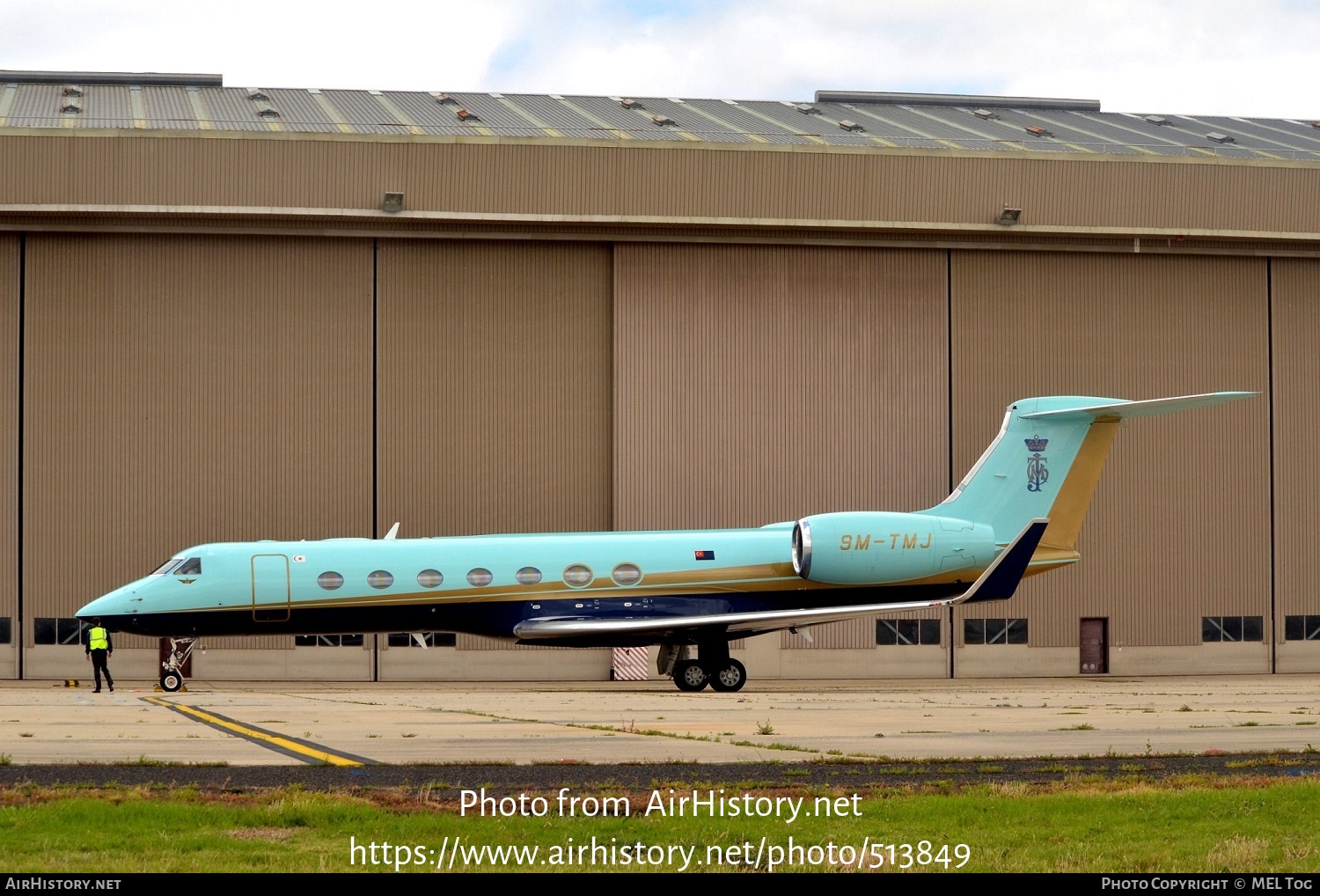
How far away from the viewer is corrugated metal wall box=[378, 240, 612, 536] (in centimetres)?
3862

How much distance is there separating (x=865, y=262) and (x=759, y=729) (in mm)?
23625

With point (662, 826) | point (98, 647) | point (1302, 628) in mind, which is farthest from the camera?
point (1302, 628)

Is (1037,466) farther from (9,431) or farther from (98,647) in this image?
(9,431)

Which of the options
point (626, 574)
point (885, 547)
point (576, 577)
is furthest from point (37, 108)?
point (885, 547)

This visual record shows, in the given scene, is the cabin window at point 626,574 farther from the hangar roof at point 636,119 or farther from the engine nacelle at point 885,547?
the hangar roof at point 636,119

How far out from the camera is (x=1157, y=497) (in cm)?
4081

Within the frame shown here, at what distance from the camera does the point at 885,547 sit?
30.6m

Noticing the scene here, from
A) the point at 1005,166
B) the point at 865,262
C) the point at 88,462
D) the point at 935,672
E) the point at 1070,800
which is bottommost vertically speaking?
the point at 935,672

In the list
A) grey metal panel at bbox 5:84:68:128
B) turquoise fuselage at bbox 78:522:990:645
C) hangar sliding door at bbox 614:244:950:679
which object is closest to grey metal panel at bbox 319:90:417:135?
hangar sliding door at bbox 614:244:950:679

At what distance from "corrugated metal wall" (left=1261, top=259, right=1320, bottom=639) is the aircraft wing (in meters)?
16.1

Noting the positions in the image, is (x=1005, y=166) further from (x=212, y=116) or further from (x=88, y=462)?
(x=88, y=462)

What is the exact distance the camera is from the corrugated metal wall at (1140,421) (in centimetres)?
4053

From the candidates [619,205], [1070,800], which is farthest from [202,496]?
[1070,800]

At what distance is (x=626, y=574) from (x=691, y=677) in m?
2.48
